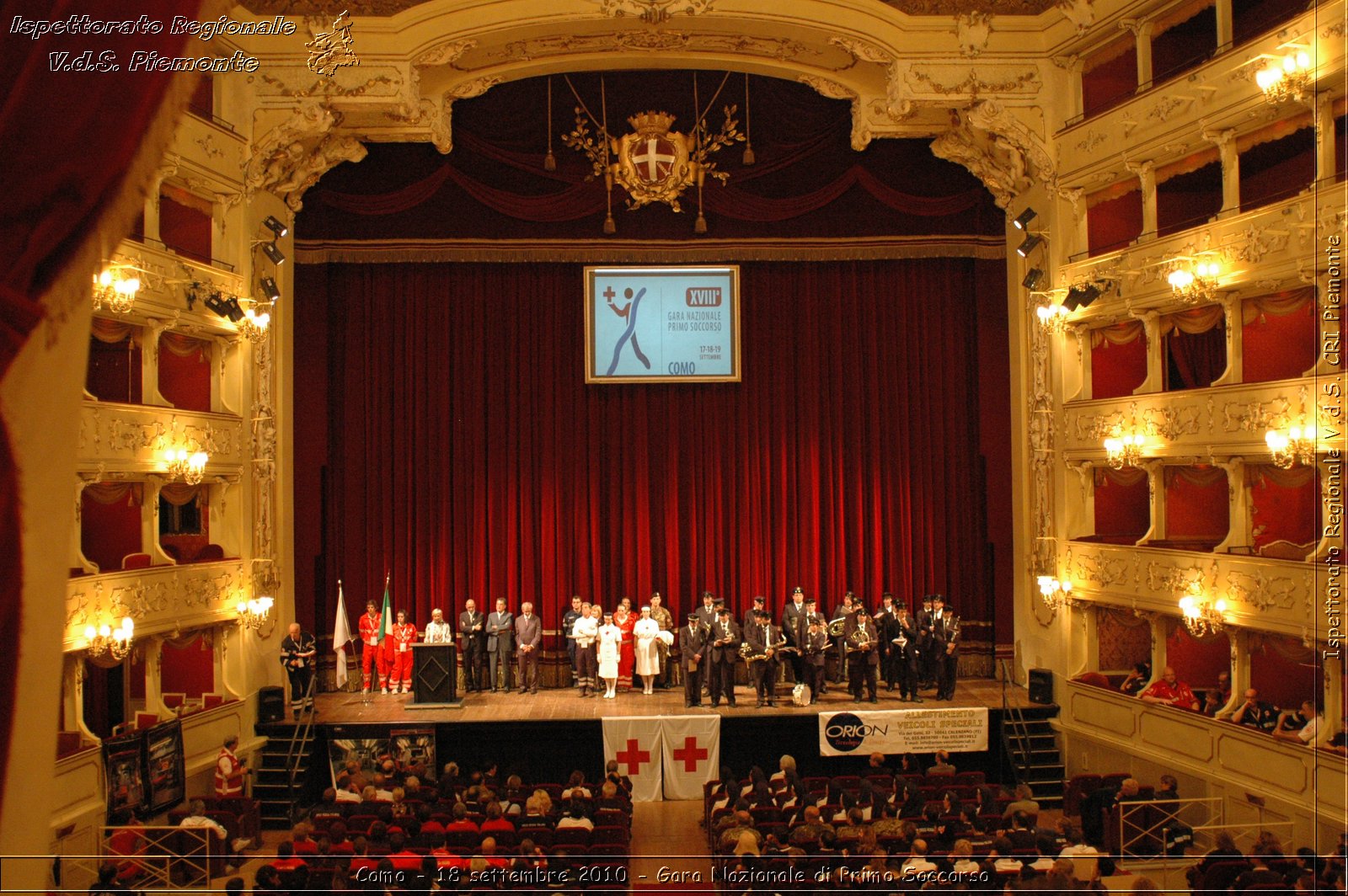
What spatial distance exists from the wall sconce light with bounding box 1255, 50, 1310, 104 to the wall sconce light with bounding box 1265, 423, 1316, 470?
3.57 m

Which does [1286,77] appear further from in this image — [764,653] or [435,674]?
[435,674]

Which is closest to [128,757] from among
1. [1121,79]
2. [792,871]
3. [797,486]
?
[792,871]

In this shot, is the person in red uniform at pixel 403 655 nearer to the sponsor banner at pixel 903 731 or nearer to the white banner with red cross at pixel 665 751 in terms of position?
the white banner with red cross at pixel 665 751

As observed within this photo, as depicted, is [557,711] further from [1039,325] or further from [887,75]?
[887,75]

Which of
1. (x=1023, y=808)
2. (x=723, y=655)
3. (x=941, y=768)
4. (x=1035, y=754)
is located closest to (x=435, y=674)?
(x=723, y=655)

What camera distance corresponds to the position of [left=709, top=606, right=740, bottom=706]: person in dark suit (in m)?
15.2

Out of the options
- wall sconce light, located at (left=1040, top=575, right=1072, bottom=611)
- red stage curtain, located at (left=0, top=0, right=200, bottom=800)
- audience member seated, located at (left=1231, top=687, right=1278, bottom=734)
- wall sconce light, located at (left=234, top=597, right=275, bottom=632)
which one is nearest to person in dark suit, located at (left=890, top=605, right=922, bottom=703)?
wall sconce light, located at (left=1040, top=575, right=1072, bottom=611)

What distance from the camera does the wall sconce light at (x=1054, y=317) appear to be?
49.2 ft

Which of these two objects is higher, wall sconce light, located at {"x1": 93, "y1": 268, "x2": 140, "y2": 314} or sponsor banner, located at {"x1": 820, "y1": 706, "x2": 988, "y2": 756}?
wall sconce light, located at {"x1": 93, "y1": 268, "x2": 140, "y2": 314}

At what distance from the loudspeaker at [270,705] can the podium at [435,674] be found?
74.7 inches

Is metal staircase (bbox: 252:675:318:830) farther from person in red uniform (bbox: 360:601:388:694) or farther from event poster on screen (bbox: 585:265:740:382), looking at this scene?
event poster on screen (bbox: 585:265:740:382)

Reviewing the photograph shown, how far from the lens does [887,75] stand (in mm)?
16062

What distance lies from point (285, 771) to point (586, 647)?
4.59 meters

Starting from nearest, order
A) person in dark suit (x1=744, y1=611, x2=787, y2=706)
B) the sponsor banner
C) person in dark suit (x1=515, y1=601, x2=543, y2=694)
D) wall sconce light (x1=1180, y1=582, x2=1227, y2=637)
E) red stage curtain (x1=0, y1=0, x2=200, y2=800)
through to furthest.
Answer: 1. red stage curtain (x1=0, y1=0, x2=200, y2=800)
2. wall sconce light (x1=1180, y1=582, x2=1227, y2=637)
3. the sponsor banner
4. person in dark suit (x1=744, y1=611, x2=787, y2=706)
5. person in dark suit (x1=515, y1=601, x2=543, y2=694)
